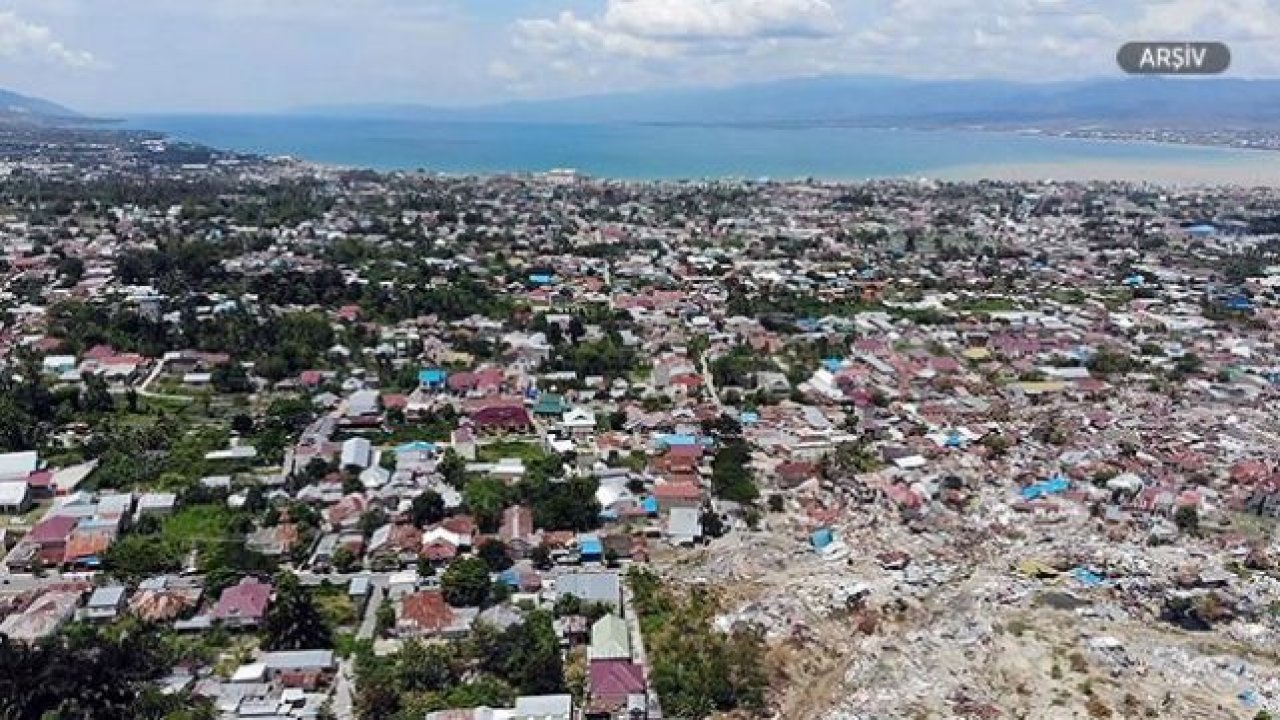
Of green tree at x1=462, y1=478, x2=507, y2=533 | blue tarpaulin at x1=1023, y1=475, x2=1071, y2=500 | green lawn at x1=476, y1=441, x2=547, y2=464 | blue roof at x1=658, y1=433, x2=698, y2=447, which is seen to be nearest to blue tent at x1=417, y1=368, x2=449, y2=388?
green lawn at x1=476, y1=441, x2=547, y2=464

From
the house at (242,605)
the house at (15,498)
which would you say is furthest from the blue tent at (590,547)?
the house at (15,498)

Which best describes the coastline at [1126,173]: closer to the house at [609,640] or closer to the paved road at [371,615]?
the house at [609,640]

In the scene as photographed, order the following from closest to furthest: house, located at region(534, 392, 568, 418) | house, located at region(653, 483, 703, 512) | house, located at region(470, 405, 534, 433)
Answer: house, located at region(653, 483, 703, 512), house, located at region(470, 405, 534, 433), house, located at region(534, 392, 568, 418)

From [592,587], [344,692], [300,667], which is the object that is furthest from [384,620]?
[592,587]

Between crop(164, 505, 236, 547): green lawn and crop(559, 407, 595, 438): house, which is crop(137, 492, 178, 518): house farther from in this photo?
crop(559, 407, 595, 438): house

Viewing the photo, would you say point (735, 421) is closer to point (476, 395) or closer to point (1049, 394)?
point (476, 395)

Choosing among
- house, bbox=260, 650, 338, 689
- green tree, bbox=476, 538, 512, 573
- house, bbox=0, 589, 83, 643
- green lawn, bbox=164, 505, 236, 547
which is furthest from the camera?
green lawn, bbox=164, 505, 236, 547
